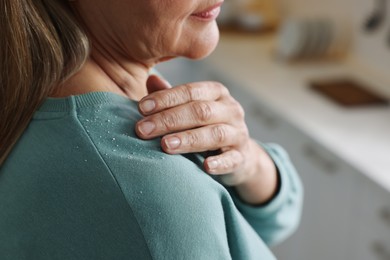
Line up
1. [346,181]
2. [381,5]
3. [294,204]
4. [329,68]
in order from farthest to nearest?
[329,68]
[381,5]
[346,181]
[294,204]

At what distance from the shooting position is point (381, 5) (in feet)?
7.77

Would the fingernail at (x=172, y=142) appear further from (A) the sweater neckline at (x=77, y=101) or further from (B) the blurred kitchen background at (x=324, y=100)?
(B) the blurred kitchen background at (x=324, y=100)

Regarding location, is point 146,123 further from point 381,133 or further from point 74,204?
point 381,133

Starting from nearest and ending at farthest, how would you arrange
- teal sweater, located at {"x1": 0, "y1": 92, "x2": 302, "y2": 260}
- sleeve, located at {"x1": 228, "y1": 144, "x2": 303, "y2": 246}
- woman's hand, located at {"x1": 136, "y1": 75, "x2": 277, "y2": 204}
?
teal sweater, located at {"x1": 0, "y1": 92, "x2": 302, "y2": 260}, woman's hand, located at {"x1": 136, "y1": 75, "x2": 277, "y2": 204}, sleeve, located at {"x1": 228, "y1": 144, "x2": 303, "y2": 246}

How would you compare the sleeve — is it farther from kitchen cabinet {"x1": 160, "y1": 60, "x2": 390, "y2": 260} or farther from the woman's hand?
kitchen cabinet {"x1": 160, "y1": 60, "x2": 390, "y2": 260}

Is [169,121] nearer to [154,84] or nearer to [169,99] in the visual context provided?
[169,99]

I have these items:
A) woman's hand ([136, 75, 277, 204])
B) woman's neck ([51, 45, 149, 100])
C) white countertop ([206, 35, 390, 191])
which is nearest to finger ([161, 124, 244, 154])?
woman's hand ([136, 75, 277, 204])

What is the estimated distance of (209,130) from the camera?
784mm

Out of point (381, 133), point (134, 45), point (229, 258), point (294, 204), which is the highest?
point (134, 45)

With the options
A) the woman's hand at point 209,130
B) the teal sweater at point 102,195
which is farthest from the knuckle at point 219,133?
the teal sweater at point 102,195

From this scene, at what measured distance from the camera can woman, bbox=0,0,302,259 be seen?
61 centimetres

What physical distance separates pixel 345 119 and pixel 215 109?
1.22 meters

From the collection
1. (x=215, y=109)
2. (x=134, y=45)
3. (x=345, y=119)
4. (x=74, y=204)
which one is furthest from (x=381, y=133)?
(x=74, y=204)

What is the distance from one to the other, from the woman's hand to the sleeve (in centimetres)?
2
